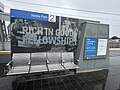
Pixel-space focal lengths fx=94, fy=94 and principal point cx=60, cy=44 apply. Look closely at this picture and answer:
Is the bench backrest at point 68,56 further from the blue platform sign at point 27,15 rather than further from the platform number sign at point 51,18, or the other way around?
the blue platform sign at point 27,15

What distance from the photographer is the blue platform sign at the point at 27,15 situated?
3.51m

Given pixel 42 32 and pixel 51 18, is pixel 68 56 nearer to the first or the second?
pixel 42 32

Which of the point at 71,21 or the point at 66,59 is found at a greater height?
the point at 71,21

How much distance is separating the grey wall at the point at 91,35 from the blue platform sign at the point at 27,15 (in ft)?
6.25

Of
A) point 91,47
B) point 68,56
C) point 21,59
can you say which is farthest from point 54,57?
point 91,47

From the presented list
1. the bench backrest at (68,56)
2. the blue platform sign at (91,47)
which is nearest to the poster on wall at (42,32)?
the bench backrest at (68,56)

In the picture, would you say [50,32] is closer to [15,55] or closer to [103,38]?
[15,55]

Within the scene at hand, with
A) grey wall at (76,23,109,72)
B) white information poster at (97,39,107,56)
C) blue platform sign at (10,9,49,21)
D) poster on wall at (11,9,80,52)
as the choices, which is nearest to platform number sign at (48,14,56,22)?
poster on wall at (11,9,80,52)

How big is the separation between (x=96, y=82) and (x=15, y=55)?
3295mm

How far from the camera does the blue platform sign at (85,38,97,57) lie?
450 cm

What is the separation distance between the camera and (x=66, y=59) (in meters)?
4.48

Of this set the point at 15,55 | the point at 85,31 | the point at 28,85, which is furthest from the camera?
the point at 85,31

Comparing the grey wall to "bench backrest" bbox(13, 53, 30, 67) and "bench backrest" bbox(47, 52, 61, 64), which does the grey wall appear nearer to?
"bench backrest" bbox(47, 52, 61, 64)

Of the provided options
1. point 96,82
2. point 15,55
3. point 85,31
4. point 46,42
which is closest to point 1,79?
point 15,55
